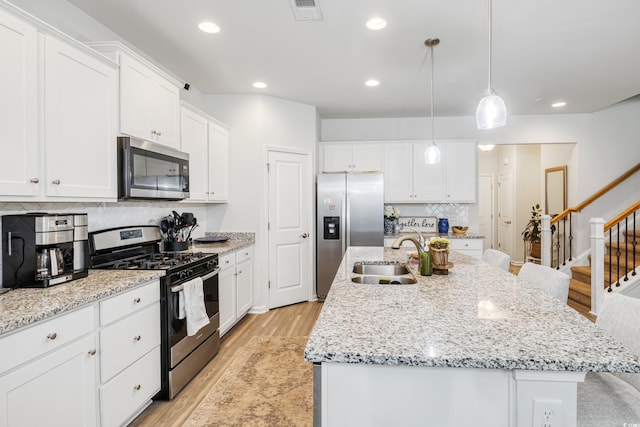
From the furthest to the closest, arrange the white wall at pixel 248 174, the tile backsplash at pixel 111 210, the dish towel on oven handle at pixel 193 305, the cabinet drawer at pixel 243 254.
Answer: the white wall at pixel 248 174 → the cabinet drawer at pixel 243 254 → the dish towel on oven handle at pixel 193 305 → the tile backsplash at pixel 111 210

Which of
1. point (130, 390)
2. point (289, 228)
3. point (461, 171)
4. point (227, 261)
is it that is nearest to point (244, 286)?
point (227, 261)

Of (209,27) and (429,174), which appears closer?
(209,27)

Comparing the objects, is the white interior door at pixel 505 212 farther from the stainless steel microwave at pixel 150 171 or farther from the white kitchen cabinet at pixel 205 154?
the stainless steel microwave at pixel 150 171

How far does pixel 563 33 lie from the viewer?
2.71 meters

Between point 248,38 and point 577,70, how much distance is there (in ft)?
10.7

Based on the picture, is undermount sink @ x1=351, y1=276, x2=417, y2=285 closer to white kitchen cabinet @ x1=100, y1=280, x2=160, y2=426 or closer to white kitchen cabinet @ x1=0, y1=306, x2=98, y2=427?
white kitchen cabinet @ x1=100, y1=280, x2=160, y2=426

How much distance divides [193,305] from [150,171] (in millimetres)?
1022

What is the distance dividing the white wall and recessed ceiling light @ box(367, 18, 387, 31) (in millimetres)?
1981

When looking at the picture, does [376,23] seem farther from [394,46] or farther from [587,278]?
[587,278]

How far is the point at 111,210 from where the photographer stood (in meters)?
2.63

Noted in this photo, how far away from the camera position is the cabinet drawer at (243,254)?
3.66 metres

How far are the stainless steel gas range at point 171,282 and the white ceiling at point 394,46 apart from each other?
1.61 meters

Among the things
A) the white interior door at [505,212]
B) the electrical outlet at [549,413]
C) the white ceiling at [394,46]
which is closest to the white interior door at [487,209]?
the white interior door at [505,212]

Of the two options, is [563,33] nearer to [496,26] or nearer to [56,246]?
[496,26]
